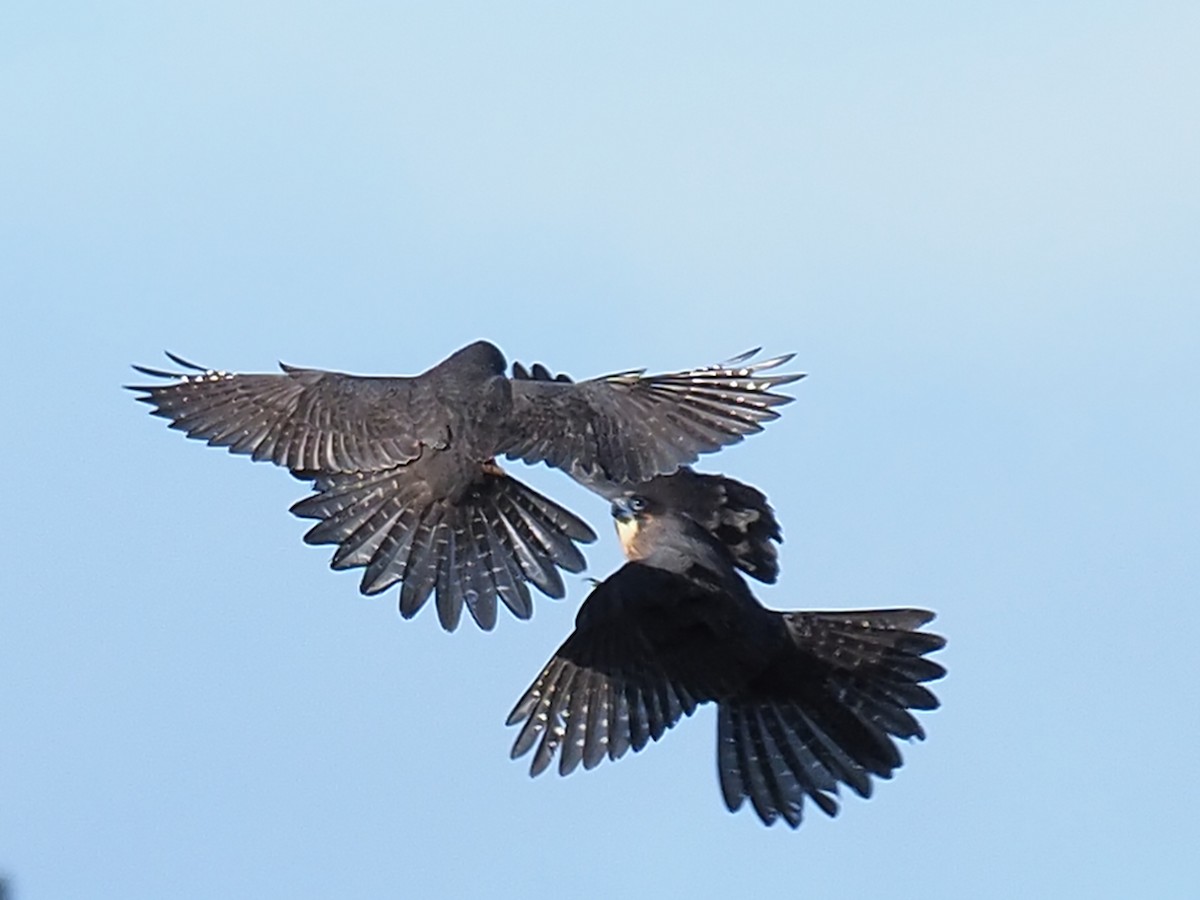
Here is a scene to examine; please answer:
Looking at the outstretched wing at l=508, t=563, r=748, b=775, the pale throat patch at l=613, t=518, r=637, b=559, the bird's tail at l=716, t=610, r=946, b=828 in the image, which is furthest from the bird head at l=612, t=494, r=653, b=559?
the bird's tail at l=716, t=610, r=946, b=828

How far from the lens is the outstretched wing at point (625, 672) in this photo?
8.29 meters

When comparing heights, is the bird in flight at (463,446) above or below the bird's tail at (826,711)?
above

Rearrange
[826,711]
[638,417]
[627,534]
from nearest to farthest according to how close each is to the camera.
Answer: [638,417], [627,534], [826,711]

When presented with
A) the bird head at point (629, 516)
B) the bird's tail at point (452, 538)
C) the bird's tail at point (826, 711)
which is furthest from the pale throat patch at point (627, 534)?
the bird's tail at point (826, 711)

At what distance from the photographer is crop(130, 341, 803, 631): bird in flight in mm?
7914

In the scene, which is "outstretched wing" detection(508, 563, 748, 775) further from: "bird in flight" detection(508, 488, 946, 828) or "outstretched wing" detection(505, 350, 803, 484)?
"outstretched wing" detection(505, 350, 803, 484)

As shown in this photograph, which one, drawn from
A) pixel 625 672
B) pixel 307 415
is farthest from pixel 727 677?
pixel 307 415

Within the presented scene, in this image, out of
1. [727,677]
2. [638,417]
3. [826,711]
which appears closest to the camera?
[638,417]

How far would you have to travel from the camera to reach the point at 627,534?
8.52 metres

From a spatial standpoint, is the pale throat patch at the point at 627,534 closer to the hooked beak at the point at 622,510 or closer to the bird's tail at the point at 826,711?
the hooked beak at the point at 622,510

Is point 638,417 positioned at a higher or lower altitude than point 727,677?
higher

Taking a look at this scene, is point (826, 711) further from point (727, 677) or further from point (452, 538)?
point (452, 538)

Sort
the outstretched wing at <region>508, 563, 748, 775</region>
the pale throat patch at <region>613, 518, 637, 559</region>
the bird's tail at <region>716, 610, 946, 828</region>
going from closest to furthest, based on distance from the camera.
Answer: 1. the outstretched wing at <region>508, 563, 748, 775</region>
2. the pale throat patch at <region>613, 518, 637, 559</region>
3. the bird's tail at <region>716, 610, 946, 828</region>

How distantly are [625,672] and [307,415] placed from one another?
→ 5.29 feet
